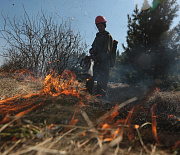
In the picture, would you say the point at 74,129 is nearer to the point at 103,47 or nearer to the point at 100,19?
the point at 103,47

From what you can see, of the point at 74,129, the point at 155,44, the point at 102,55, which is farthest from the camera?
the point at 155,44

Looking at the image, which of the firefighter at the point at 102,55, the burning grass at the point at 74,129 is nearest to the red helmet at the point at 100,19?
the firefighter at the point at 102,55

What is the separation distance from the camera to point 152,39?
895 cm

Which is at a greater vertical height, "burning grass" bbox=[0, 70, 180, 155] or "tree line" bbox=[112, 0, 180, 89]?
"tree line" bbox=[112, 0, 180, 89]

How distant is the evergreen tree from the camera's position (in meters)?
8.83

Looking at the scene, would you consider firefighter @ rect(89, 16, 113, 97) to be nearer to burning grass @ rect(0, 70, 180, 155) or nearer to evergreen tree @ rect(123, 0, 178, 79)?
burning grass @ rect(0, 70, 180, 155)

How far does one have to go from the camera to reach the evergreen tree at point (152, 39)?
29.0 feet

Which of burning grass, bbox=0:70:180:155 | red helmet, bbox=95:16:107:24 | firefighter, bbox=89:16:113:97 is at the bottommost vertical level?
burning grass, bbox=0:70:180:155

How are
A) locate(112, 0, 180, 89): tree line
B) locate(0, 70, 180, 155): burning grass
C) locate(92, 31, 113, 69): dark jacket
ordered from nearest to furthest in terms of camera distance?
locate(0, 70, 180, 155): burning grass < locate(92, 31, 113, 69): dark jacket < locate(112, 0, 180, 89): tree line

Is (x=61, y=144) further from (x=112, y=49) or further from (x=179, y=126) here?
(x=112, y=49)

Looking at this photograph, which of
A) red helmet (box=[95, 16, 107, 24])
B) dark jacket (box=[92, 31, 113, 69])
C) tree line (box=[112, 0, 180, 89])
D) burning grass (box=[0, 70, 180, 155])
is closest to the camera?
burning grass (box=[0, 70, 180, 155])

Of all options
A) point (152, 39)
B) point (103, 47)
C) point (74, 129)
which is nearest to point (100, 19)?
point (103, 47)

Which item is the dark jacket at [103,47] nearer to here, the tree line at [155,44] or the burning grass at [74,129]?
the burning grass at [74,129]

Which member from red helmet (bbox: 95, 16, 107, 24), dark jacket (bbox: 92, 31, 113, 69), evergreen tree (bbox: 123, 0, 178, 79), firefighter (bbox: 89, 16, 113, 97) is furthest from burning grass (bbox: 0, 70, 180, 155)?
evergreen tree (bbox: 123, 0, 178, 79)
